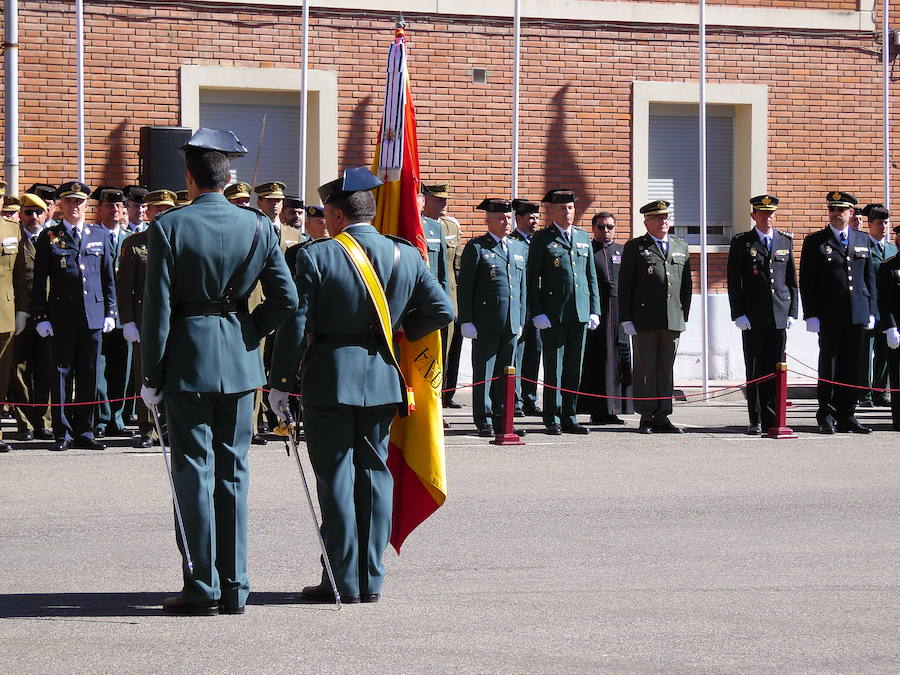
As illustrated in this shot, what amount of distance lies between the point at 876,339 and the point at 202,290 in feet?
36.5

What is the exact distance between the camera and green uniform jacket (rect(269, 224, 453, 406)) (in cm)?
676

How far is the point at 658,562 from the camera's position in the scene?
25.4 feet

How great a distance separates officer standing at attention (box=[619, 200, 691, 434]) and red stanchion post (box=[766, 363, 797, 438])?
84 cm

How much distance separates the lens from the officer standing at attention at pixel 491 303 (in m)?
13.2

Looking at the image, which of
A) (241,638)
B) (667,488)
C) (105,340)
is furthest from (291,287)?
(105,340)

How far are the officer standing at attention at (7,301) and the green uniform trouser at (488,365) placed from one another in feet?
12.4

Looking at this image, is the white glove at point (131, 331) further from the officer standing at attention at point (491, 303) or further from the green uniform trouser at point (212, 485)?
the green uniform trouser at point (212, 485)

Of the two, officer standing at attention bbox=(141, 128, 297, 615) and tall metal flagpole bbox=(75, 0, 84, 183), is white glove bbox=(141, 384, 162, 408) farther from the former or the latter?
tall metal flagpole bbox=(75, 0, 84, 183)

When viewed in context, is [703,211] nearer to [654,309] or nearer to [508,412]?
[654,309]

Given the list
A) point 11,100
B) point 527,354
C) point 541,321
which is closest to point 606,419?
point 527,354

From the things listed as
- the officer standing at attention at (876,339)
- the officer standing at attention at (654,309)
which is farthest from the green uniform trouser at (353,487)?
the officer standing at attention at (876,339)

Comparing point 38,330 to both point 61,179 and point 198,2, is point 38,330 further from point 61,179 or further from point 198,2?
point 198,2

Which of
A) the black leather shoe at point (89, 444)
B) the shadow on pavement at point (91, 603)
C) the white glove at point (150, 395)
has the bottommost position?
the shadow on pavement at point (91, 603)

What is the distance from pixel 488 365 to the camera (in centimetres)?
1330
